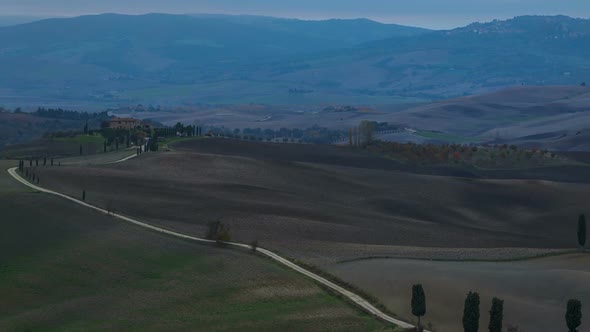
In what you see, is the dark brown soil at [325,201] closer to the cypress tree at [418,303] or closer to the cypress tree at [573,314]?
the cypress tree at [418,303]

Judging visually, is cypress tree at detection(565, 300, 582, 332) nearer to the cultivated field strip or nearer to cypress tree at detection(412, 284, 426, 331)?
cypress tree at detection(412, 284, 426, 331)

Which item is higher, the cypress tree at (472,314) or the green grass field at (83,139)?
A: the green grass field at (83,139)

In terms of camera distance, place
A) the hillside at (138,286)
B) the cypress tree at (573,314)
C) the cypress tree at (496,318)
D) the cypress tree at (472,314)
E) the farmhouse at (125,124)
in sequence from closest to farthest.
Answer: the cypress tree at (496,318), the cypress tree at (472,314), the cypress tree at (573,314), the hillside at (138,286), the farmhouse at (125,124)

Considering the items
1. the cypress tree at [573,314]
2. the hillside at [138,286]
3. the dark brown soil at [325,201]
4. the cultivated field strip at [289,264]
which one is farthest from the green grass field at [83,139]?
the cypress tree at [573,314]

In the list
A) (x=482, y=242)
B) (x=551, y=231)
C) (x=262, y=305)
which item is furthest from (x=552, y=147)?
(x=262, y=305)

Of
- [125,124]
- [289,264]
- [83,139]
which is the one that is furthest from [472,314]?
[125,124]


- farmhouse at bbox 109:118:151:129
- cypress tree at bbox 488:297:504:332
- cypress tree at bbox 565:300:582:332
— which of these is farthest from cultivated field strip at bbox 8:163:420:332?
farmhouse at bbox 109:118:151:129

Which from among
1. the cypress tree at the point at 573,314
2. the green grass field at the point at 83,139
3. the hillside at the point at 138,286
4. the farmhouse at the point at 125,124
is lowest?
the hillside at the point at 138,286

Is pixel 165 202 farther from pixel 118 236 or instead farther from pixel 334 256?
pixel 334 256
